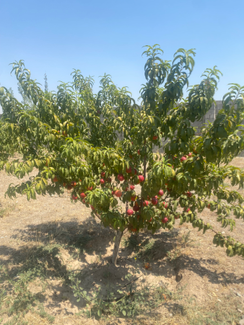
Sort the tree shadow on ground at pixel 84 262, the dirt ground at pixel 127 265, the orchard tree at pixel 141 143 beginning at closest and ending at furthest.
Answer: the orchard tree at pixel 141 143 → the dirt ground at pixel 127 265 → the tree shadow on ground at pixel 84 262

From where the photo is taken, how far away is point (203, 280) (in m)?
3.53

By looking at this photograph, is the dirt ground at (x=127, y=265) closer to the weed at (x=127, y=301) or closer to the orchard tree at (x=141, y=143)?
the weed at (x=127, y=301)

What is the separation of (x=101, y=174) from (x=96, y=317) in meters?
1.94

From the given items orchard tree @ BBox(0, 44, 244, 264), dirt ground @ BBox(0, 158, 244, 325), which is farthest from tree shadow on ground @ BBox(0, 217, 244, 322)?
orchard tree @ BBox(0, 44, 244, 264)

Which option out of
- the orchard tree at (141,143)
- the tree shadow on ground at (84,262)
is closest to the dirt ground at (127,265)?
the tree shadow on ground at (84,262)

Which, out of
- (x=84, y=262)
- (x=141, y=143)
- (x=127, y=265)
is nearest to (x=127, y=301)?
(x=127, y=265)

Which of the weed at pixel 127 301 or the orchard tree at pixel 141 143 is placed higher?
the orchard tree at pixel 141 143

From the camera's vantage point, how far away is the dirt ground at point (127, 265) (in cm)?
295

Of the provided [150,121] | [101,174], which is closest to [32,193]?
[101,174]

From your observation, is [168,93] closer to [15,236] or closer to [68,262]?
[68,262]

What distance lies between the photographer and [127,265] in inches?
163

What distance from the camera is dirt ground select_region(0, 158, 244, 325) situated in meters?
2.95

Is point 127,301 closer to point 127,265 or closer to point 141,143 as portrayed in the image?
point 127,265

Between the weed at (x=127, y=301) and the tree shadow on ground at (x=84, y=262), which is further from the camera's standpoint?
the tree shadow on ground at (x=84, y=262)
